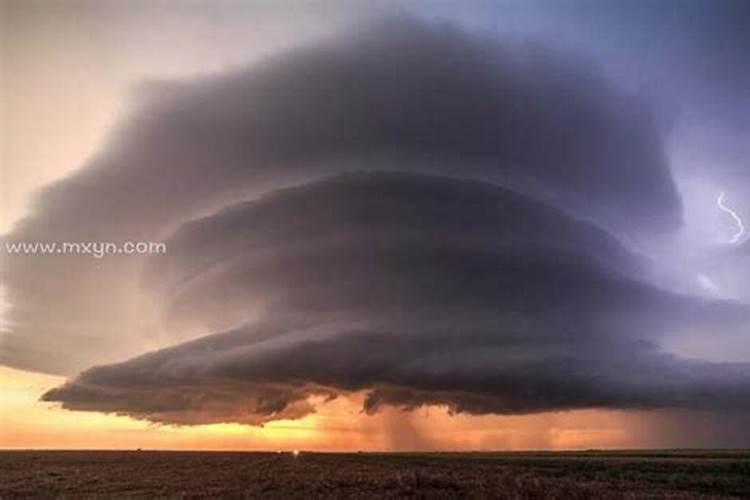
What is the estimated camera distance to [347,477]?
11312 millimetres

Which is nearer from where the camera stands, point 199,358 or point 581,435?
point 199,358

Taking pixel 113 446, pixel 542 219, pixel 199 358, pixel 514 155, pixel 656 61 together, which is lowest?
pixel 113 446

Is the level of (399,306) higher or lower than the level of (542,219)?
lower

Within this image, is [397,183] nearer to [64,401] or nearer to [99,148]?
[99,148]

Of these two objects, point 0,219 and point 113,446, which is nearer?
point 0,219

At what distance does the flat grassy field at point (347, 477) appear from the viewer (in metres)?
10.4

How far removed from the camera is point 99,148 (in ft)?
38.4

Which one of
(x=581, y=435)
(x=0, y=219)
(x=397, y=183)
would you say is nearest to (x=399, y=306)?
(x=397, y=183)

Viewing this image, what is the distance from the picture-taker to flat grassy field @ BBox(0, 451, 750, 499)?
10.4m

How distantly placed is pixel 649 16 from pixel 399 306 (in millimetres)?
4777

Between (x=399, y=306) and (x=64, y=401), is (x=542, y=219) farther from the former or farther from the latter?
(x=64, y=401)

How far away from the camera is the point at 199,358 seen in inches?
453

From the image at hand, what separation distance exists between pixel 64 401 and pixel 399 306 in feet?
14.6

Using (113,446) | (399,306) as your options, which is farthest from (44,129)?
(399,306)
